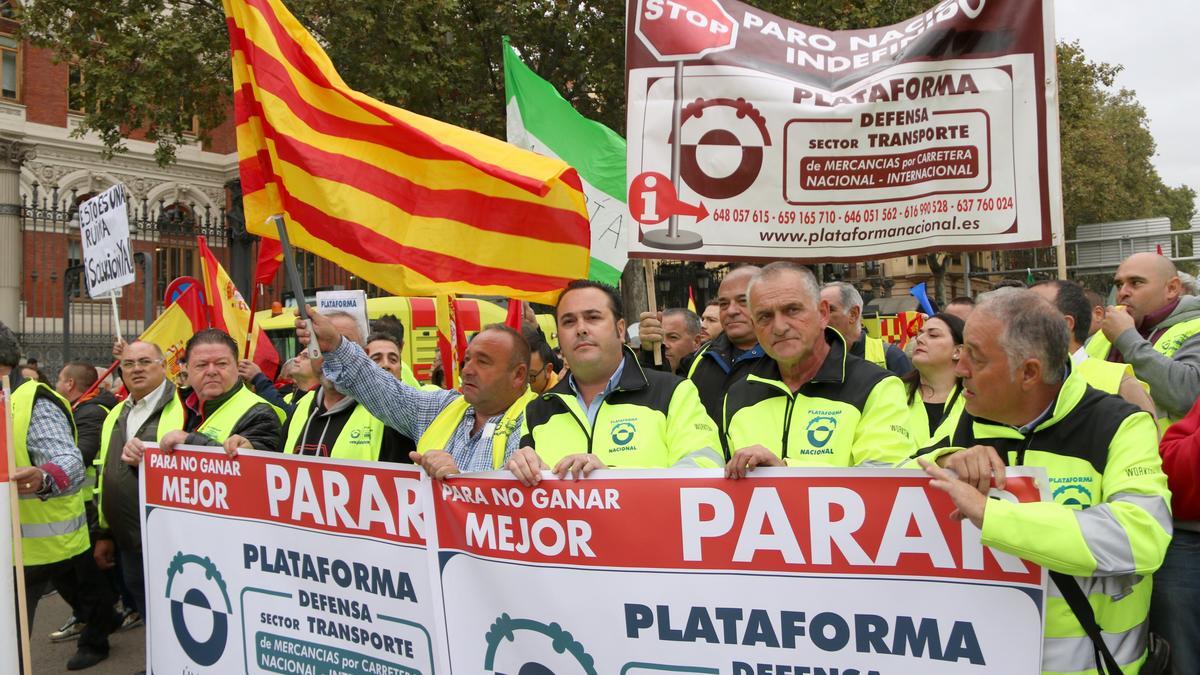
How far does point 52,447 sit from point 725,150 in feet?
12.5

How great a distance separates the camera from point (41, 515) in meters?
5.28

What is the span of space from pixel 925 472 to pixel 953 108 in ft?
10.3

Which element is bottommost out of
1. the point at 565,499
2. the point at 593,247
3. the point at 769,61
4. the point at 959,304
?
the point at 565,499

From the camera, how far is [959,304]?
5.54 metres

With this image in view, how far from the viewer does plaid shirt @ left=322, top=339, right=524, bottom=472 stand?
3971 millimetres

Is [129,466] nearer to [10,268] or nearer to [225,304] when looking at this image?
[225,304]

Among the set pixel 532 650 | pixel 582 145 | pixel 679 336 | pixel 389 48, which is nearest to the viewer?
pixel 532 650

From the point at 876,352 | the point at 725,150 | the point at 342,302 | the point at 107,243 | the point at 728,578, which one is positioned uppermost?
the point at 107,243

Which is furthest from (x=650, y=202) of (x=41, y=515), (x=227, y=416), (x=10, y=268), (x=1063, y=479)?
(x=10, y=268)

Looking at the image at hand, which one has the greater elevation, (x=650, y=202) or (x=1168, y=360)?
(x=650, y=202)

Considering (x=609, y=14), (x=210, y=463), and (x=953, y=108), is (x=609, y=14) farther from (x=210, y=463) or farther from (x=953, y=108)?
(x=210, y=463)

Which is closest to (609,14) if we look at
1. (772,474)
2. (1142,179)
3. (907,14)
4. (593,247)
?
(907,14)

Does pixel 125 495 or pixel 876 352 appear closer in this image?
pixel 125 495

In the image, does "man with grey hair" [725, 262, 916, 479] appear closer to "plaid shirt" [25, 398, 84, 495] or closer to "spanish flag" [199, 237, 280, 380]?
"plaid shirt" [25, 398, 84, 495]
